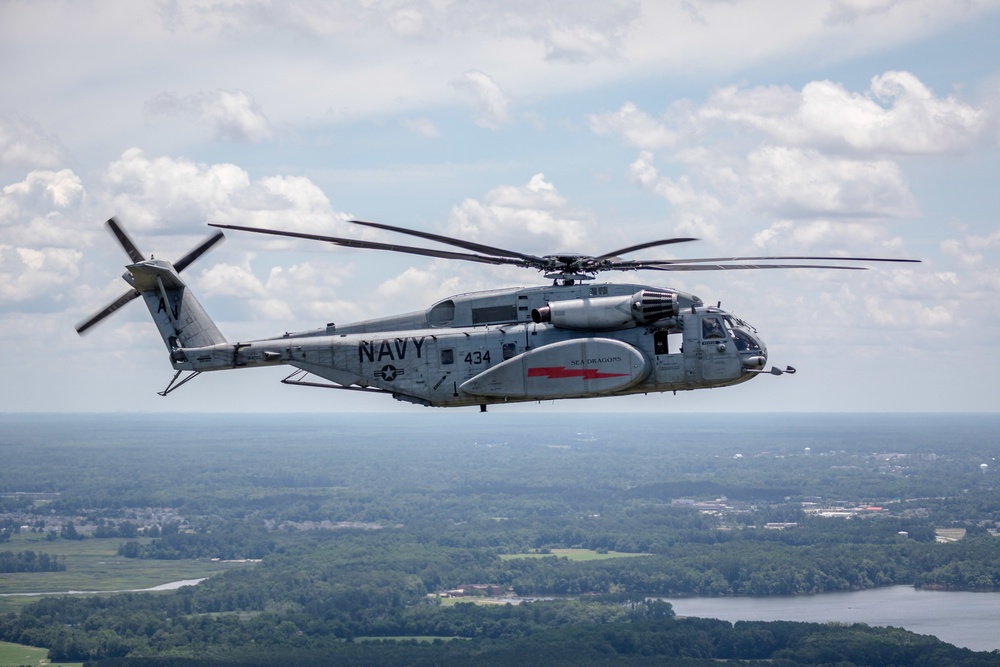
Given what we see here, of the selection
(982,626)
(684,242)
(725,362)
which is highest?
(684,242)

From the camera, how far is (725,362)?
37.6 meters

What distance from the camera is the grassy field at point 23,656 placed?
525 feet

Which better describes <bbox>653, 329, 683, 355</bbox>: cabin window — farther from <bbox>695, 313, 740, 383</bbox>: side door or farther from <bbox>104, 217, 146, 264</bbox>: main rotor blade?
<bbox>104, 217, 146, 264</bbox>: main rotor blade

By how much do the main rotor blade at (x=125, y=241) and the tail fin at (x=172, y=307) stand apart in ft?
1.43

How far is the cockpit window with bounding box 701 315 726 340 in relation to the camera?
1481 inches

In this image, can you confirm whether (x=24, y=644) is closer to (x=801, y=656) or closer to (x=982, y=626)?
(x=801, y=656)

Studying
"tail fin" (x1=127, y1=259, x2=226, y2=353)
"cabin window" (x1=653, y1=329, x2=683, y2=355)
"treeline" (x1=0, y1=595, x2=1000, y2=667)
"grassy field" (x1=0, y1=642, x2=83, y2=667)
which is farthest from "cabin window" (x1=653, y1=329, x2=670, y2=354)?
"grassy field" (x1=0, y1=642, x2=83, y2=667)

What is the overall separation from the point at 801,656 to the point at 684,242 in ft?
447

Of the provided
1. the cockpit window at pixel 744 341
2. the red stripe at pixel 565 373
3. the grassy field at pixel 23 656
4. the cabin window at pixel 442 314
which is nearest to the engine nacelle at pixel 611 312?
the red stripe at pixel 565 373

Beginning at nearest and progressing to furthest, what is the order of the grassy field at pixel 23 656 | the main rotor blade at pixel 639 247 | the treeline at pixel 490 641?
the main rotor blade at pixel 639 247
the treeline at pixel 490 641
the grassy field at pixel 23 656

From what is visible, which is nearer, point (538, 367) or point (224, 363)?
point (538, 367)

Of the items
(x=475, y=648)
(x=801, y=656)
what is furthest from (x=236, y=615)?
(x=801, y=656)

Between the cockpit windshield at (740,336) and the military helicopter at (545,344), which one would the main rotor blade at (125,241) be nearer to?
the military helicopter at (545,344)

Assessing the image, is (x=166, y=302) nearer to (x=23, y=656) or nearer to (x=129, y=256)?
(x=129, y=256)
